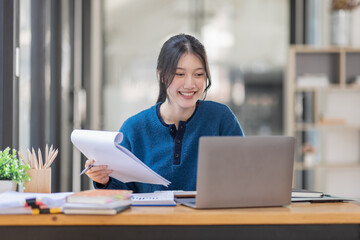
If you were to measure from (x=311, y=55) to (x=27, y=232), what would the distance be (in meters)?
4.39

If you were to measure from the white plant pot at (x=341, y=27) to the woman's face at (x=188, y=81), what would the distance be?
11.1 feet

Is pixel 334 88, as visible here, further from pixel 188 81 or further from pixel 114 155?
pixel 114 155

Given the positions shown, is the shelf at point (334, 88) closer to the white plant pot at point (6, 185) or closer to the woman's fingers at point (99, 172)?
the woman's fingers at point (99, 172)

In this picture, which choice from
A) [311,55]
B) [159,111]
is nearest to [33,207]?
[159,111]

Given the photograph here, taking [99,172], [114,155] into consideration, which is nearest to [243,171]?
[114,155]

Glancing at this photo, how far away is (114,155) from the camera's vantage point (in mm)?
1783

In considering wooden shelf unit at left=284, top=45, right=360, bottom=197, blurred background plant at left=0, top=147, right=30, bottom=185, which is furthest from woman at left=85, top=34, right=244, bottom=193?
wooden shelf unit at left=284, top=45, right=360, bottom=197

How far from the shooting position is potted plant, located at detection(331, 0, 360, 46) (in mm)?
5215

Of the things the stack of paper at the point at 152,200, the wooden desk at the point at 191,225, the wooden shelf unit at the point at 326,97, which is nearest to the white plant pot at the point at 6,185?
the wooden desk at the point at 191,225

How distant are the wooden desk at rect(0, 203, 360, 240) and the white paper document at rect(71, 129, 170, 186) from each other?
0.60ft

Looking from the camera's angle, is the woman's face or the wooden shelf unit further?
the wooden shelf unit

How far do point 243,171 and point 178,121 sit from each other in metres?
0.78

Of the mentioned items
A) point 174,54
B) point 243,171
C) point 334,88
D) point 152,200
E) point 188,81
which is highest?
point 334,88

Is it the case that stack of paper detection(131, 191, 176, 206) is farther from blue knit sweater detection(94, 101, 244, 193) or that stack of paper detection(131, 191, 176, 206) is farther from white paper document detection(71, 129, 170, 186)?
blue knit sweater detection(94, 101, 244, 193)
